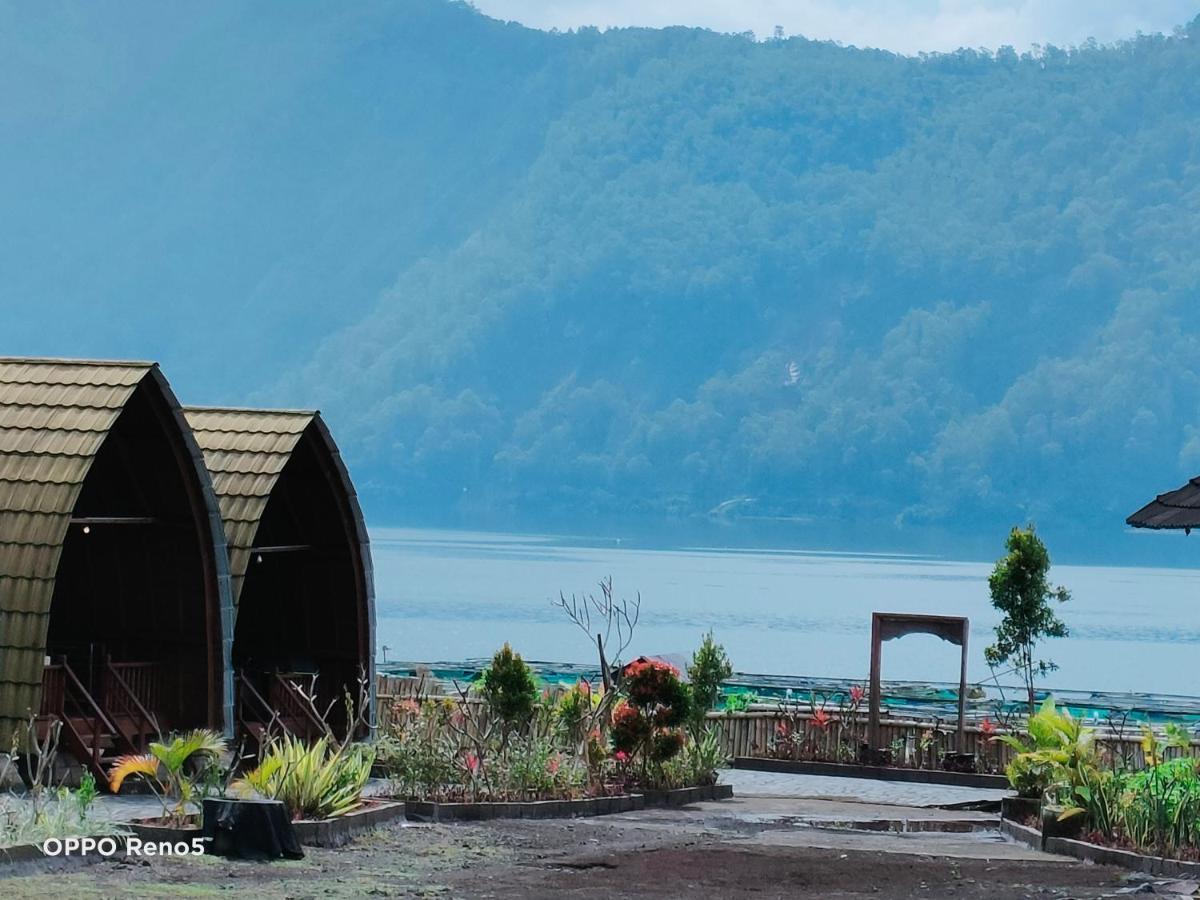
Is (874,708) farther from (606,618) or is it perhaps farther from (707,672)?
(606,618)

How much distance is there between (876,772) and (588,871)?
37.6 feet

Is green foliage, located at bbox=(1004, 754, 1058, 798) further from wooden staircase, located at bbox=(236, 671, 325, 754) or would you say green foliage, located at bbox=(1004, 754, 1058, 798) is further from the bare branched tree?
wooden staircase, located at bbox=(236, 671, 325, 754)

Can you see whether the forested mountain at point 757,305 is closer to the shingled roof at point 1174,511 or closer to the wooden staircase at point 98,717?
the shingled roof at point 1174,511

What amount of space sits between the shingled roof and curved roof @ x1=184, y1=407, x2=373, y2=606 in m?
9.10

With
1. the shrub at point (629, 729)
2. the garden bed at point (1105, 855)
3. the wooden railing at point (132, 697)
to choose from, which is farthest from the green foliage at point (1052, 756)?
the wooden railing at point (132, 697)

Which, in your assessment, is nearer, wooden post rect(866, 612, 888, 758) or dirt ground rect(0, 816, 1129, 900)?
dirt ground rect(0, 816, 1129, 900)

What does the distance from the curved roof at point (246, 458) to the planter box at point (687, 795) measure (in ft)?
16.7

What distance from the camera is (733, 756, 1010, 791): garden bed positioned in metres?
24.5

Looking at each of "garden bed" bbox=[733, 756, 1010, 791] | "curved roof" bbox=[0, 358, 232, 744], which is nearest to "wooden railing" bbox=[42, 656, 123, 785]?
"curved roof" bbox=[0, 358, 232, 744]

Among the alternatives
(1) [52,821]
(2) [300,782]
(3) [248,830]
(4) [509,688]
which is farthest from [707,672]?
(1) [52,821]

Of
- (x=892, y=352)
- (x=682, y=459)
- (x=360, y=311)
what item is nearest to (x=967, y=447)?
(x=892, y=352)

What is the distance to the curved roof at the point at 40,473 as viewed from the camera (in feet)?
61.0

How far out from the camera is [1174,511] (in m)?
18.7

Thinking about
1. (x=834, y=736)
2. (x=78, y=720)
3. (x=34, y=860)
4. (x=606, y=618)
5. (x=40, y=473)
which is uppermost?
(x=40, y=473)
